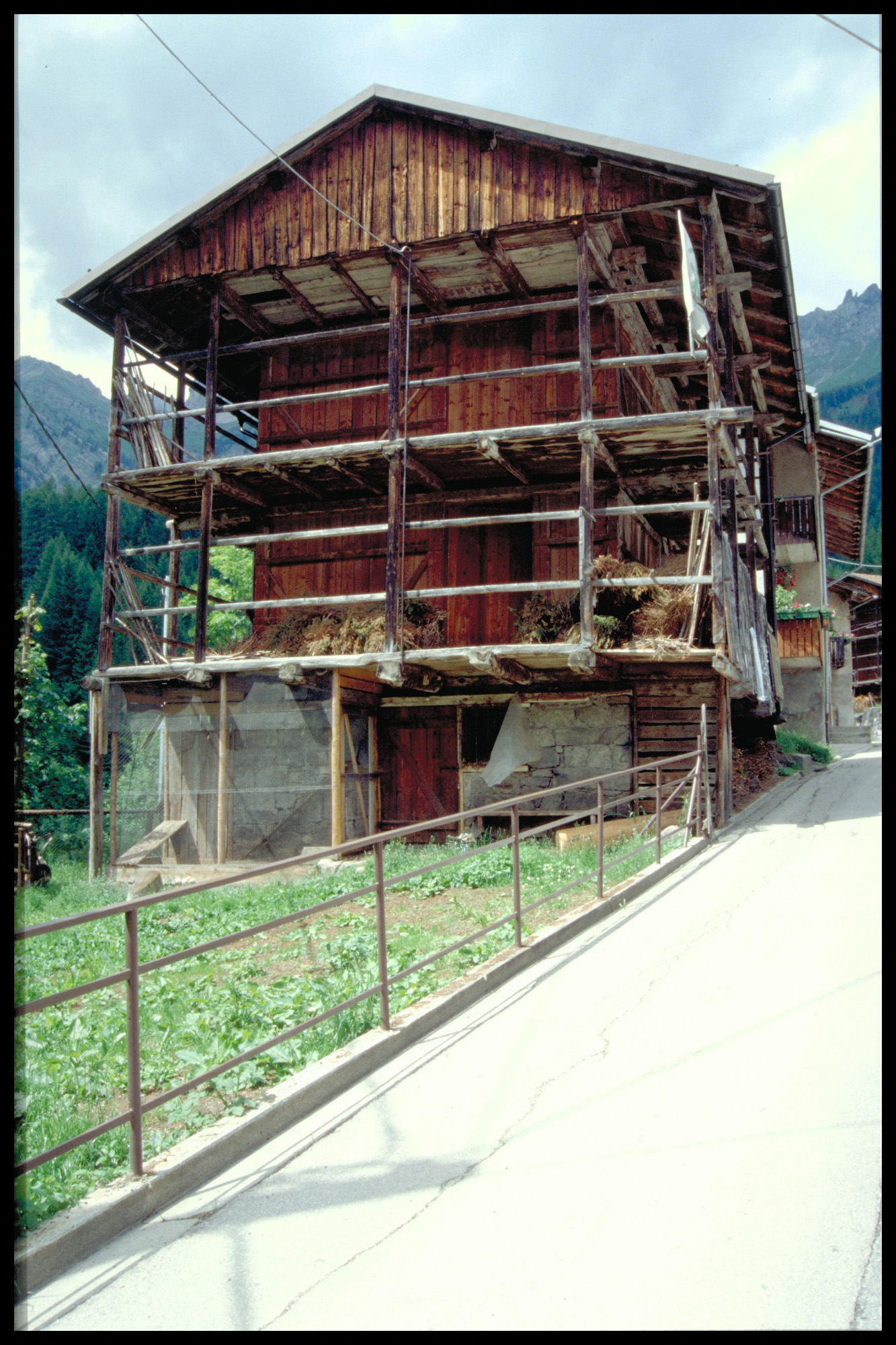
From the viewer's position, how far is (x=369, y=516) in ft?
52.1

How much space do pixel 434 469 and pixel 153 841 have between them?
21.9ft

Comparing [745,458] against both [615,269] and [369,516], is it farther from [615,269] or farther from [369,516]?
[369,516]

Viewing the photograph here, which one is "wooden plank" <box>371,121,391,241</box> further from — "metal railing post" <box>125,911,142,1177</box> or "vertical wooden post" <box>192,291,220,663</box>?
"metal railing post" <box>125,911,142,1177</box>

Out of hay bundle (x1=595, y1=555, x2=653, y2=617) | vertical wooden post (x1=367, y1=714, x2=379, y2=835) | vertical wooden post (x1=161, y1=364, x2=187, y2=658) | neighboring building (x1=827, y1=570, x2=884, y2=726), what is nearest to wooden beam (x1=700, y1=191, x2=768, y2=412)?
hay bundle (x1=595, y1=555, x2=653, y2=617)

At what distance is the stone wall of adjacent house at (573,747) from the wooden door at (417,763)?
3.19 ft

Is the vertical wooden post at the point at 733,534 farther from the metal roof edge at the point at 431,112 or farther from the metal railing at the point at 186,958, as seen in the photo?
the metal railing at the point at 186,958

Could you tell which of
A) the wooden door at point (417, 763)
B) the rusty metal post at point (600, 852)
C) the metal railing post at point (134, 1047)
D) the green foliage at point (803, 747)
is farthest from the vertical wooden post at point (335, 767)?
the green foliage at point (803, 747)

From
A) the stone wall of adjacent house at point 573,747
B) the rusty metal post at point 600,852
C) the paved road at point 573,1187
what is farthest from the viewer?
the stone wall of adjacent house at point 573,747

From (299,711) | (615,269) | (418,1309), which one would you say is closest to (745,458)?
(615,269)

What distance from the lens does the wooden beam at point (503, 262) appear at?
42.6 ft

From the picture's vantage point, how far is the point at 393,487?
12.9 m

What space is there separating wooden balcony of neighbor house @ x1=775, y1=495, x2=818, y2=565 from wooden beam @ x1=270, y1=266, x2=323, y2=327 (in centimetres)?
1498
